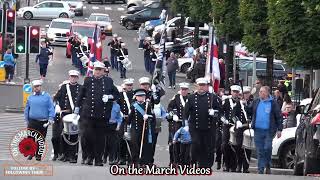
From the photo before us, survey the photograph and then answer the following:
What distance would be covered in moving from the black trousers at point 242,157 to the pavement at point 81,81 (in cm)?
29

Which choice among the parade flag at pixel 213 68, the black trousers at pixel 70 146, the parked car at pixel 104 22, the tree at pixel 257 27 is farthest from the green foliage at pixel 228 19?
the parked car at pixel 104 22

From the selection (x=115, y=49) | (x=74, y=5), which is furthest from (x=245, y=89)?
(x=74, y=5)

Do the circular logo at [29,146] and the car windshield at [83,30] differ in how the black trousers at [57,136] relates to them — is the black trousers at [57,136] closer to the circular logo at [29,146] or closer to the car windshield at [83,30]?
the circular logo at [29,146]

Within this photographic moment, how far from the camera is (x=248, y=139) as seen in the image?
74.2 feet

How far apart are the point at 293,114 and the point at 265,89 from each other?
15.4 feet

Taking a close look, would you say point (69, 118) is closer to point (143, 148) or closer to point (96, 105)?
point (96, 105)

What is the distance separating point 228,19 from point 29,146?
20.4 meters

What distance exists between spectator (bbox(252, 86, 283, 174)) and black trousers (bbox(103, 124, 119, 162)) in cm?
260

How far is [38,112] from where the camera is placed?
22750 mm

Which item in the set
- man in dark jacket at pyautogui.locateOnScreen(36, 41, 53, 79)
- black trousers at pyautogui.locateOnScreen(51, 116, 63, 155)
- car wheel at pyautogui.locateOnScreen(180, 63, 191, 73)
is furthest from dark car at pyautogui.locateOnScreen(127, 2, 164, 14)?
black trousers at pyautogui.locateOnScreen(51, 116, 63, 155)

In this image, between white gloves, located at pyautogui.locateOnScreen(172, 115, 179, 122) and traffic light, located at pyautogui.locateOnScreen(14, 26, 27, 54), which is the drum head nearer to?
white gloves, located at pyautogui.locateOnScreen(172, 115, 179, 122)

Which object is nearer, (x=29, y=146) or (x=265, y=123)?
(x=265, y=123)

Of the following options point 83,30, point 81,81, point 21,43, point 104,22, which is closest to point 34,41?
point 21,43

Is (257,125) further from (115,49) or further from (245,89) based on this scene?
(115,49)
